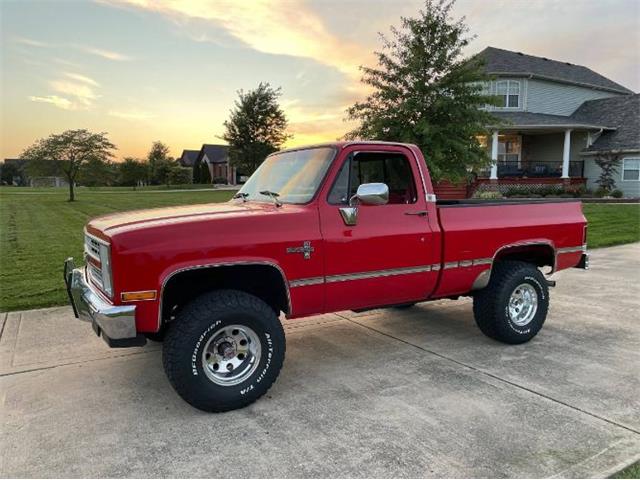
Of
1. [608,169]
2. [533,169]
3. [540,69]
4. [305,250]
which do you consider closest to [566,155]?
[533,169]

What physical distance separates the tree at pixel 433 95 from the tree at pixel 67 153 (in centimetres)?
2183

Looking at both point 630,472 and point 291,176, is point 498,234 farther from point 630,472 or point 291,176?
point 630,472

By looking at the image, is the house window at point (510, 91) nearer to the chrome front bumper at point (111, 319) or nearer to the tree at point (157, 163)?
the chrome front bumper at point (111, 319)

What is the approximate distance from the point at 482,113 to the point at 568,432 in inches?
609

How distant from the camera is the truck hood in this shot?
147 inches

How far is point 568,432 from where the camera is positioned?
3494mm

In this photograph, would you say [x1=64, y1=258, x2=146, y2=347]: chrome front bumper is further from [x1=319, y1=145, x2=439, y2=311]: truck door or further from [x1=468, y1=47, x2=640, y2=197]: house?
[x1=468, y1=47, x2=640, y2=197]: house

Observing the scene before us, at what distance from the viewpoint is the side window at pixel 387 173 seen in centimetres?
457

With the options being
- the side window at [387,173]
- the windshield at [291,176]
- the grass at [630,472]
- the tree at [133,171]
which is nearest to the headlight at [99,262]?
the windshield at [291,176]

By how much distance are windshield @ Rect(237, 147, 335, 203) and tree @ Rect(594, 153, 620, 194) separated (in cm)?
2833

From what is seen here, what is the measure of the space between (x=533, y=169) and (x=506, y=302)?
2728 cm

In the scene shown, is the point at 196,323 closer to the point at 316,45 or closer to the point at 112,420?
the point at 112,420

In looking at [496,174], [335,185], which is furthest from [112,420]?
[496,174]

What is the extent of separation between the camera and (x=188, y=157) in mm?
100688
